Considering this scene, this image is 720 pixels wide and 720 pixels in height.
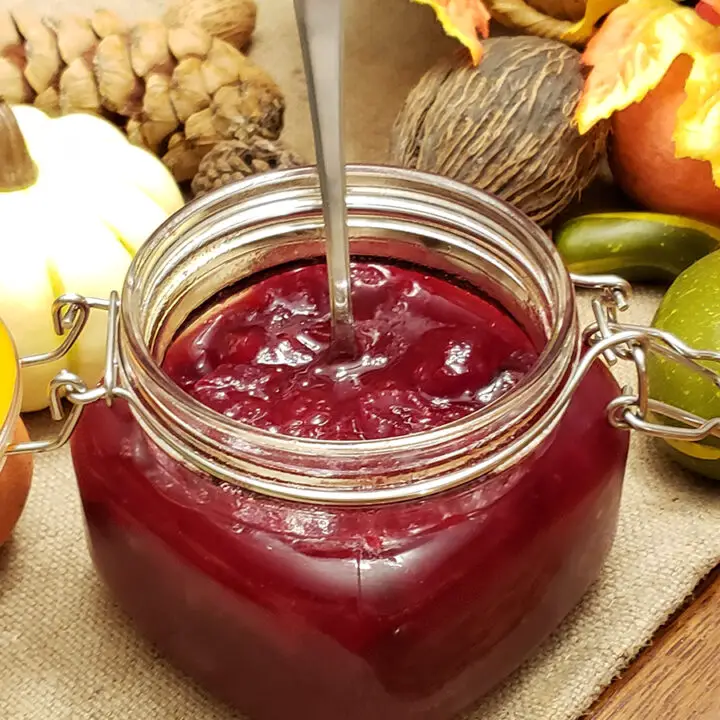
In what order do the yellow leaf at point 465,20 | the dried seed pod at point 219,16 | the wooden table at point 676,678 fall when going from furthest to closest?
the dried seed pod at point 219,16 < the yellow leaf at point 465,20 < the wooden table at point 676,678

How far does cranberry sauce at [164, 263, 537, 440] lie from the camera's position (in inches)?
19.9

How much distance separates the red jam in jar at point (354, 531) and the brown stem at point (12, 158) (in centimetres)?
20

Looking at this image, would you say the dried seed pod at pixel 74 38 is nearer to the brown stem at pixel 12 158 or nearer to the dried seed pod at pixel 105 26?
the dried seed pod at pixel 105 26

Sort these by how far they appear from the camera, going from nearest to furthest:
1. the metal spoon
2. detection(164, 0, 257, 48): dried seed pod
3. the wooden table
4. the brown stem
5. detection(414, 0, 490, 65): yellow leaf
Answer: the metal spoon, the wooden table, the brown stem, detection(414, 0, 490, 65): yellow leaf, detection(164, 0, 257, 48): dried seed pod

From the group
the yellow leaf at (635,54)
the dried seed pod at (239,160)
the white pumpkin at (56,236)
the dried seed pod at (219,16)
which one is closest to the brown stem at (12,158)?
the white pumpkin at (56,236)

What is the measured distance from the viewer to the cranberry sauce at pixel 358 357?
50 cm

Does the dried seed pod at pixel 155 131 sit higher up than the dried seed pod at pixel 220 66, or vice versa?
the dried seed pod at pixel 220 66

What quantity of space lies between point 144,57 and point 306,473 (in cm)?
49

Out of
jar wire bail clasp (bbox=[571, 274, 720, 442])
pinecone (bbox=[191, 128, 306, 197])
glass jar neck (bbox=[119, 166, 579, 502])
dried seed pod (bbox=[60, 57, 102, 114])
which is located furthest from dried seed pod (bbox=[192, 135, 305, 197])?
jar wire bail clasp (bbox=[571, 274, 720, 442])

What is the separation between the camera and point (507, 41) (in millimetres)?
802

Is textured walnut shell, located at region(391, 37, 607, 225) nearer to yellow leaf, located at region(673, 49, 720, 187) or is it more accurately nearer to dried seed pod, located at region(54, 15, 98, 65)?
yellow leaf, located at region(673, 49, 720, 187)

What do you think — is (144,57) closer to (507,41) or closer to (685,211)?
(507,41)

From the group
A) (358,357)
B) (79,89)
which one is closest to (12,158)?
(79,89)

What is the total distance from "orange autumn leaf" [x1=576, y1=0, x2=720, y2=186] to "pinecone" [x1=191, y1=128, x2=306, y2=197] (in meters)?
0.22
